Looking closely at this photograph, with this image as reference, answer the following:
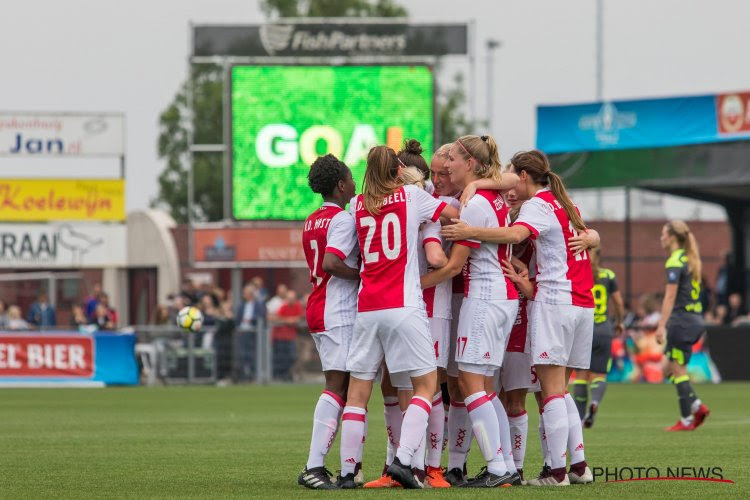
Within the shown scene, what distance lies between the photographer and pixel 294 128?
30109mm

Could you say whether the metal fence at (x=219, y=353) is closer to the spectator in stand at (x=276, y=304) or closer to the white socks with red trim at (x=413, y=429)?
the spectator in stand at (x=276, y=304)

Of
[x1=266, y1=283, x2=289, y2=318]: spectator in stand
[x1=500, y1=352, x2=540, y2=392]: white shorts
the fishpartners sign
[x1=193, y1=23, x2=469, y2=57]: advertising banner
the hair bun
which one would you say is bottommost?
[x1=266, y1=283, x2=289, y2=318]: spectator in stand

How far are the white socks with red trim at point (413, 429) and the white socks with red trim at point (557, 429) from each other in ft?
2.78

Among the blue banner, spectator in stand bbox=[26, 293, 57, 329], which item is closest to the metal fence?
spectator in stand bbox=[26, 293, 57, 329]

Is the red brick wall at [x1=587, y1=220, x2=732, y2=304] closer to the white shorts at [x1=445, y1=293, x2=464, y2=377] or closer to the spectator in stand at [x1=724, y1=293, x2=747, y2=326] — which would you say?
the spectator in stand at [x1=724, y1=293, x2=747, y2=326]

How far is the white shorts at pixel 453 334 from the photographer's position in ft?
32.1

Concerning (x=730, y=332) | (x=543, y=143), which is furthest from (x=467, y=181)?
(x=543, y=143)

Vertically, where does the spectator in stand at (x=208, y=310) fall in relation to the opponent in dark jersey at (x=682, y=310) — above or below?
below

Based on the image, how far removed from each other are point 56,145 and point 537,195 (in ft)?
92.1

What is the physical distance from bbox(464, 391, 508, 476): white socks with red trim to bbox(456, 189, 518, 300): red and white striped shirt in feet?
2.05

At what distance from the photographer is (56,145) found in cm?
3641

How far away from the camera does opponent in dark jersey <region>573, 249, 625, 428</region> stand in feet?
50.2

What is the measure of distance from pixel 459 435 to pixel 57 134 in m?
28.0

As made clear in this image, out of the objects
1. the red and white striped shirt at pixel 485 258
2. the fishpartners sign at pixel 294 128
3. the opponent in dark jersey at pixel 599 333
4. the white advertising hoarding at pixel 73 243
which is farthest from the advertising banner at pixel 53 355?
the red and white striped shirt at pixel 485 258
